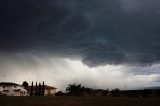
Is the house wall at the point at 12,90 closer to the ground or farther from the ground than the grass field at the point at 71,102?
farther from the ground

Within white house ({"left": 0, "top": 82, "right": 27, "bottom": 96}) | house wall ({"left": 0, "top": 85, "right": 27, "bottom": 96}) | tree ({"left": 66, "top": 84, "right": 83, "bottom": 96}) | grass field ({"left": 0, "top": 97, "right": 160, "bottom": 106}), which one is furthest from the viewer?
white house ({"left": 0, "top": 82, "right": 27, "bottom": 96})

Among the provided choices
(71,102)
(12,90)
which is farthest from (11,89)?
(71,102)

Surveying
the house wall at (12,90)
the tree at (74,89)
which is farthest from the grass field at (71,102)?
the house wall at (12,90)

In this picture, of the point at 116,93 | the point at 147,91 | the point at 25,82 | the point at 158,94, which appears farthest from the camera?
the point at 25,82

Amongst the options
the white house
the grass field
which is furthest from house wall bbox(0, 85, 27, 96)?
the grass field

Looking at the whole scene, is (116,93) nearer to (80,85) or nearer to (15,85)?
(80,85)

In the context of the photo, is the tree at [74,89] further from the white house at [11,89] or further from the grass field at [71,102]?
the grass field at [71,102]

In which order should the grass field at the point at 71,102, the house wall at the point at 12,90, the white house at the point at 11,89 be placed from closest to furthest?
the grass field at the point at 71,102, the house wall at the point at 12,90, the white house at the point at 11,89

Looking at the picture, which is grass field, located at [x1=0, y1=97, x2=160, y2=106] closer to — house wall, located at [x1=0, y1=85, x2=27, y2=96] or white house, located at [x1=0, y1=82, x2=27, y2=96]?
house wall, located at [x1=0, y1=85, x2=27, y2=96]

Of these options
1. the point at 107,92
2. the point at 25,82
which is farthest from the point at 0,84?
the point at 107,92

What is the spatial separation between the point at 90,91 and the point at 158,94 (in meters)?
37.2

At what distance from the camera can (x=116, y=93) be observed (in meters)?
110

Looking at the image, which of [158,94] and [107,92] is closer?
[158,94]

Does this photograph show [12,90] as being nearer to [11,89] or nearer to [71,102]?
[11,89]
